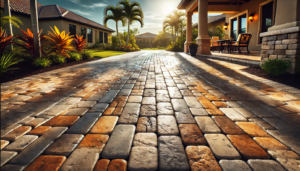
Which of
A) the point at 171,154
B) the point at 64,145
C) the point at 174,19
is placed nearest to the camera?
the point at 171,154

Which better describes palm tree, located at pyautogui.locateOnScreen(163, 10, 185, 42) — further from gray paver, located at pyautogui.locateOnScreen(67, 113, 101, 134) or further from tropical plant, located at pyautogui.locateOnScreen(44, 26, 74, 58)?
gray paver, located at pyautogui.locateOnScreen(67, 113, 101, 134)

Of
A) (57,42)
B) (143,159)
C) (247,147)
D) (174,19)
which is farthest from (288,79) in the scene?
(174,19)

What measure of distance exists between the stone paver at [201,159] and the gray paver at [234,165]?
4 cm

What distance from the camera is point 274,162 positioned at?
1.16 meters

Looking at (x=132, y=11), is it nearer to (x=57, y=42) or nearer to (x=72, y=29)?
(x=72, y=29)

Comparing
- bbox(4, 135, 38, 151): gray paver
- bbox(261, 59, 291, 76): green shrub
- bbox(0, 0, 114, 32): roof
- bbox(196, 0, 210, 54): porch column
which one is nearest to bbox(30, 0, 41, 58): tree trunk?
bbox(4, 135, 38, 151): gray paver

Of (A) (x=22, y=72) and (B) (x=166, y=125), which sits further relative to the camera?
(A) (x=22, y=72)

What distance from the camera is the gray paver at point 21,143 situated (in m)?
1.32

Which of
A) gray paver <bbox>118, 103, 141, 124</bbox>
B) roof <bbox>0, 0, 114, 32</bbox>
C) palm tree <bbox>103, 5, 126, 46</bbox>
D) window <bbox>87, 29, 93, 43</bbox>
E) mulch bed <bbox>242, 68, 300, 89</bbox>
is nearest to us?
gray paver <bbox>118, 103, 141, 124</bbox>

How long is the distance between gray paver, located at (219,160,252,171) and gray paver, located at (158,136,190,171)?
24 centimetres

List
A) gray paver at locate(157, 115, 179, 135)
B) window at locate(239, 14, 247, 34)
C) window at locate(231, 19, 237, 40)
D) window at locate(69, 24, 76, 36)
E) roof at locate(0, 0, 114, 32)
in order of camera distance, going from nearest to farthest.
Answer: gray paver at locate(157, 115, 179, 135)
window at locate(239, 14, 247, 34)
window at locate(231, 19, 237, 40)
roof at locate(0, 0, 114, 32)
window at locate(69, 24, 76, 36)

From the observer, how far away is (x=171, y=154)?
1253mm

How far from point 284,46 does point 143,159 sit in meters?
4.59

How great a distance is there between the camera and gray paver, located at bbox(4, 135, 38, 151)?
4.33 feet
